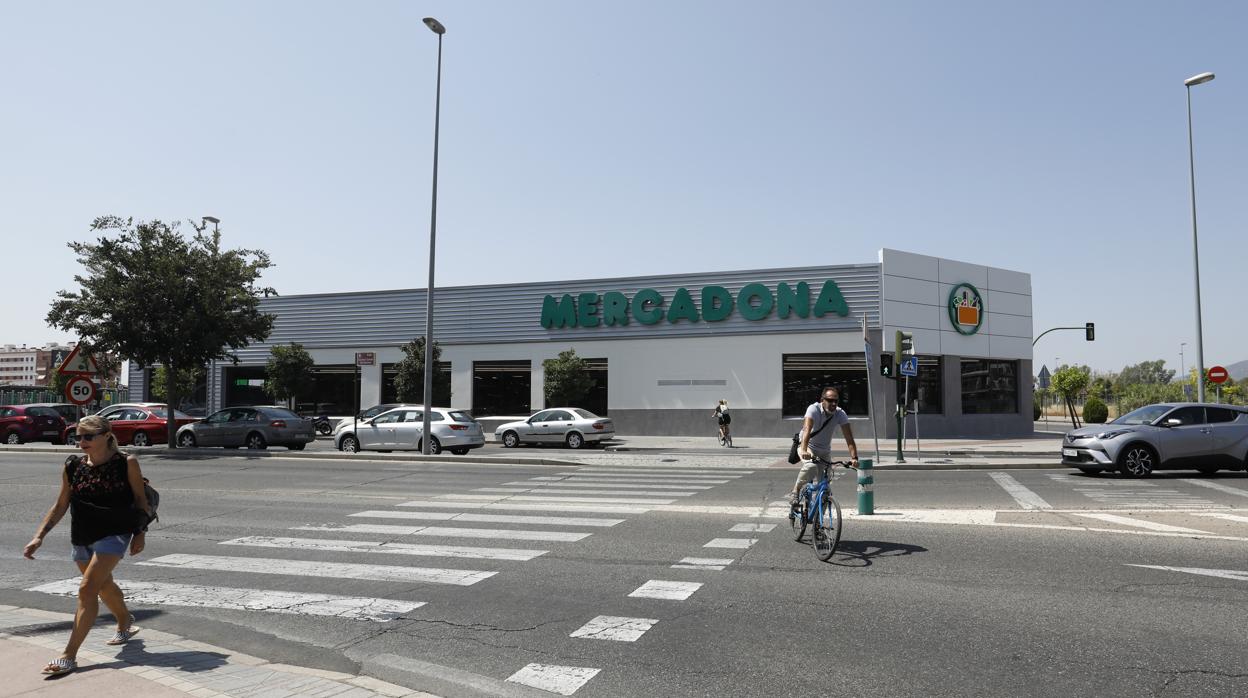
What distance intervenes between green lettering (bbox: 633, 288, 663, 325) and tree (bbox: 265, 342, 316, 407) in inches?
626

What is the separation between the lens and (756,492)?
48.8 feet

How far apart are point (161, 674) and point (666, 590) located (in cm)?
394

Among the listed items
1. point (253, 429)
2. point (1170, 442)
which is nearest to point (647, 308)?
point (253, 429)

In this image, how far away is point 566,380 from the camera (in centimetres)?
3491

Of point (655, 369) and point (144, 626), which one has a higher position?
point (655, 369)

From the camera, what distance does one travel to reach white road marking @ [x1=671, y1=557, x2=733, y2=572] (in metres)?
8.29

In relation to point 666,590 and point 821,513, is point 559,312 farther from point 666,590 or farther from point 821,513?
point 666,590

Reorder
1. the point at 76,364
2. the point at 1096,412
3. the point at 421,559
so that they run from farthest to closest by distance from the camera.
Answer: the point at 1096,412 < the point at 76,364 < the point at 421,559

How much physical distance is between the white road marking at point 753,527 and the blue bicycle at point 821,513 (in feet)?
3.24

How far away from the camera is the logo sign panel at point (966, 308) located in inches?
1404

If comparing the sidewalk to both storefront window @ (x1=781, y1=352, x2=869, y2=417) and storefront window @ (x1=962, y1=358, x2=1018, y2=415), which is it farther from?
storefront window @ (x1=962, y1=358, x2=1018, y2=415)

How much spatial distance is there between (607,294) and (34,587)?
30.4 m

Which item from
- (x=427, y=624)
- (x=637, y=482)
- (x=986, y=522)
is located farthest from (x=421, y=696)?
(x=637, y=482)

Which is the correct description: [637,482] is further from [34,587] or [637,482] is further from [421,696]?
[421,696]
